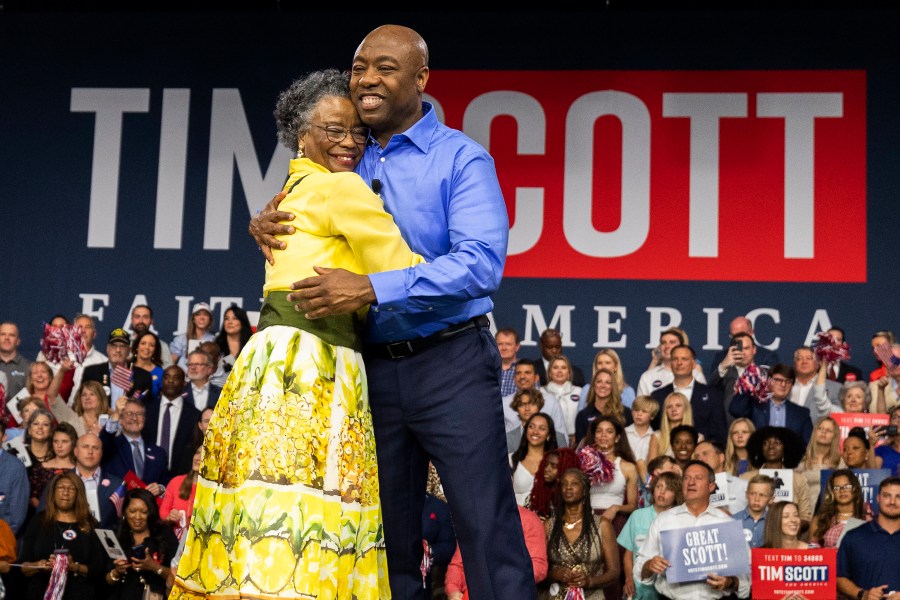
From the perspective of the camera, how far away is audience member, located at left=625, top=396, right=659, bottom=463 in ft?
26.8

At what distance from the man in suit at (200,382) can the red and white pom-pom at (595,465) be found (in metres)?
2.72

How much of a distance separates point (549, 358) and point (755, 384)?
5.66 feet

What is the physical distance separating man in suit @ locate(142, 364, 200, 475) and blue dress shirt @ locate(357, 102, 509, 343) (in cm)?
532

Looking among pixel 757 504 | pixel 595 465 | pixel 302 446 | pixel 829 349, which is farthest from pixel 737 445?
pixel 302 446

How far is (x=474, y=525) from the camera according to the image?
3061mm

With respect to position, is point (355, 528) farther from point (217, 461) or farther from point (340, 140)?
point (340, 140)

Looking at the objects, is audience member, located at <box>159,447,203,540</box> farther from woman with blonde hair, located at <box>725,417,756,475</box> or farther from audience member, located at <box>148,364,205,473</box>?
woman with blonde hair, located at <box>725,417,756,475</box>

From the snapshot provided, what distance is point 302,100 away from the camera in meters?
3.19

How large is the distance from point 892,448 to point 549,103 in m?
5.04

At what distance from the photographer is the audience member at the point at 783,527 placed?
693 centimetres

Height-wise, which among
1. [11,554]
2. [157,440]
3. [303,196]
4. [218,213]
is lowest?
[11,554]

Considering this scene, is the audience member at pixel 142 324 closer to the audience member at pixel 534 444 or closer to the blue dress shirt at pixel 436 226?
the audience member at pixel 534 444

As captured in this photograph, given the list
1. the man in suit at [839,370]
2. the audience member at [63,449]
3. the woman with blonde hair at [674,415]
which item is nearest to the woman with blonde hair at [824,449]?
the woman with blonde hair at [674,415]

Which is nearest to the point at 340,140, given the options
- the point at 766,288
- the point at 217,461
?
the point at 217,461
